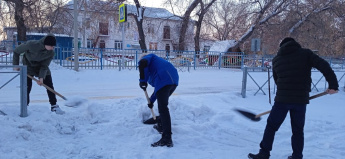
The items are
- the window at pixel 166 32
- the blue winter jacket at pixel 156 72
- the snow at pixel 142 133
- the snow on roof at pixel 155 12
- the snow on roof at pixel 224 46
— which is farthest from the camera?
the window at pixel 166 32

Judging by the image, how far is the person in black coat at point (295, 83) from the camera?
307cm

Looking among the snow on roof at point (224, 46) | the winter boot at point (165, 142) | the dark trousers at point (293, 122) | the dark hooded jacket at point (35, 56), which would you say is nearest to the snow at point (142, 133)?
the winter boot at point (165, 142)

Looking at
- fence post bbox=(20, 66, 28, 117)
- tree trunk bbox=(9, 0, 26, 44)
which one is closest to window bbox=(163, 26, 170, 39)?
tree trunk bbox=(9, 0, 26, 44)

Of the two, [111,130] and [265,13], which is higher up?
[265,13]

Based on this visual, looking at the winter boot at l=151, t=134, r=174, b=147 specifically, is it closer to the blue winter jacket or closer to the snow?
the snow

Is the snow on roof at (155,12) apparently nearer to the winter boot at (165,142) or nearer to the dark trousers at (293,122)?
the winter boot at (165,142)

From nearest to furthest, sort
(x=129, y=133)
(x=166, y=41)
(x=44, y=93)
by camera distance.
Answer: (x=129, y=133) → (x=44, y=93) → (x=166, y=41)

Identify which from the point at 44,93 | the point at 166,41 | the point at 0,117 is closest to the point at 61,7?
the point at 44,93

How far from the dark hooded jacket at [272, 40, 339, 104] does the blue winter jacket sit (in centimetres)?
143

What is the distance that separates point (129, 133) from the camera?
4.19m

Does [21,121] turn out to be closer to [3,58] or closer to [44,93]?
[44,93]

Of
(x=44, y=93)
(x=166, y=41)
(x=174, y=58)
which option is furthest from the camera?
(x=166, y=41)

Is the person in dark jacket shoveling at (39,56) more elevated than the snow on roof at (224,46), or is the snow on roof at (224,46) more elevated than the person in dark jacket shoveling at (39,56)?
the snow on roof at (224,46)

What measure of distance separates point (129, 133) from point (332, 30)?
2017 cm
